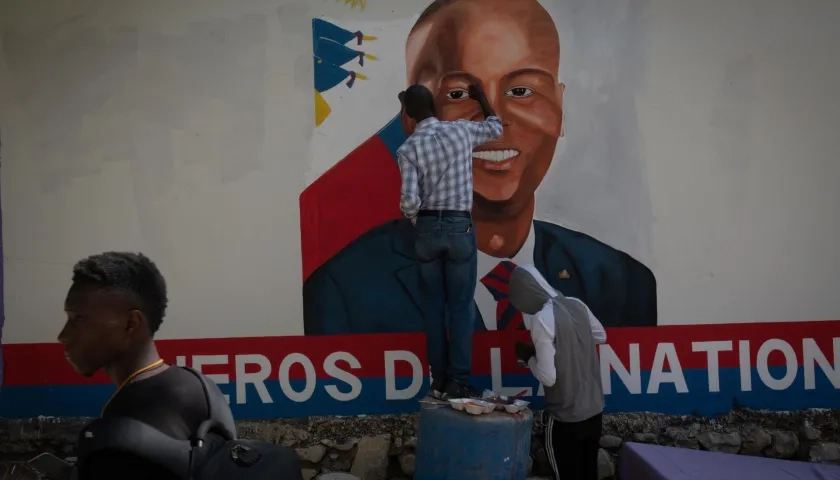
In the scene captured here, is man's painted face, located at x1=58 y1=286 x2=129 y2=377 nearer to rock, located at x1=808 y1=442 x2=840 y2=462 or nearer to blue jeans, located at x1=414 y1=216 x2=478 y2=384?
blue jeans, located at x1=414 y1=216 x2=478 y2=384

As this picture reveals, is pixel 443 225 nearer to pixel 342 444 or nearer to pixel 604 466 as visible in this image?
pixel 342 444

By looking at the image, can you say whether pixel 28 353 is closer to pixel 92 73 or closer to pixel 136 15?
pixel 92 73

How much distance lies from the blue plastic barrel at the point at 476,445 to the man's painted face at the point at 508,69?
1.54 meters

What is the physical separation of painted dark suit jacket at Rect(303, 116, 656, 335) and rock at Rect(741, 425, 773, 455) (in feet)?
3.00

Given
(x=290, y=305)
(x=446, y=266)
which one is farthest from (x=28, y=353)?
(x=446, y=266)

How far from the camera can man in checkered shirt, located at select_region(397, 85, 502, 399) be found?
3779 millimetres

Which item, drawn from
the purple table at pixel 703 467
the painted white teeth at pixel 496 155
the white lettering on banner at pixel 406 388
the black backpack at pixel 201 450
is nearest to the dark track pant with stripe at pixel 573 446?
the purple table at pixel 703 467

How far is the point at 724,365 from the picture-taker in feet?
14.7

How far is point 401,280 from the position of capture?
14.6 ft

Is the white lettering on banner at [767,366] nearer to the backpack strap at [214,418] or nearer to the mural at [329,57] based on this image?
the mural at [329,57]

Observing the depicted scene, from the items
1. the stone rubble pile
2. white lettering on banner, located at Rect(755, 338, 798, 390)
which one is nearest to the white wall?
white lettering on banner, located at Rect(755, 338, 798, 390)

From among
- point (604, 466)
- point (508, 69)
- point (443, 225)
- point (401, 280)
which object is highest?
point (508, 69)

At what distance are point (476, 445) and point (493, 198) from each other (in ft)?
5.45

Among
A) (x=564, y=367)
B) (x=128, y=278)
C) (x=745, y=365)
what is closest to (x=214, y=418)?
(x=128, y=278)
